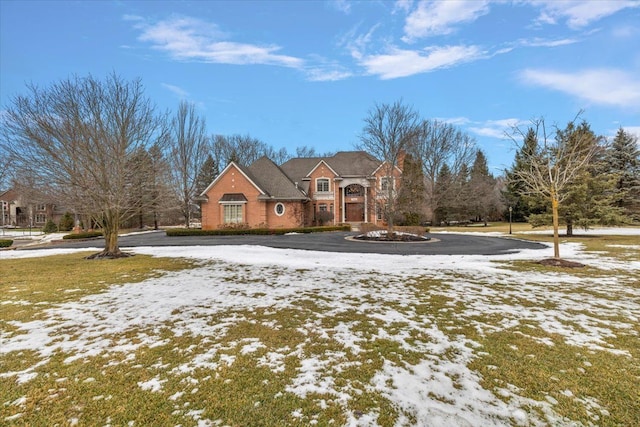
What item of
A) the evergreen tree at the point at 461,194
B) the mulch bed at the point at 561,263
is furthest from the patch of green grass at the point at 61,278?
the evergreen tree at the point at 461,194

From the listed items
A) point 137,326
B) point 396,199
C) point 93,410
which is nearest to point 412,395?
point 93,410

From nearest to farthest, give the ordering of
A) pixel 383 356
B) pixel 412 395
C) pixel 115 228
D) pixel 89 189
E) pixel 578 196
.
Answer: pixel 412 395 → pixel 383 356 → pixel 89 189 → pixel 115 228 → pixel 578 196

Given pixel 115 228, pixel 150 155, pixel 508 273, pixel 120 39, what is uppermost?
pixel 120 39

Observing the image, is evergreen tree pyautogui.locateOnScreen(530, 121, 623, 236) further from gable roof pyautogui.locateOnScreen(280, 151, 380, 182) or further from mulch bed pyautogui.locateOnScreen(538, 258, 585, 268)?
gable roof pyautogui.locateOnScreen(280, 151, 380, 182)

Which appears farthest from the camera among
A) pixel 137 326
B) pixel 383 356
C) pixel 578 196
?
pixel 578 196

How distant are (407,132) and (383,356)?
20598mm

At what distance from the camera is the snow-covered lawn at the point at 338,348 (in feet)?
9.52

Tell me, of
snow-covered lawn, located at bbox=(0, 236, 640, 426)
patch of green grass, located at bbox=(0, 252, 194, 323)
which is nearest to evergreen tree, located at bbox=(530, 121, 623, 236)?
snow-covered lawn, located at bbox=(0, 236, 640, 426)

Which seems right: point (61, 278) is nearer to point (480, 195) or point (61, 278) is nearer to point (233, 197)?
point (233, 197)

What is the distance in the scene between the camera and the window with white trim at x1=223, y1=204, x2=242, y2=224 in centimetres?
3073

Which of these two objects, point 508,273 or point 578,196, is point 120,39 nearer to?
point 508,273

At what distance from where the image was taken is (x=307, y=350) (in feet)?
13.5

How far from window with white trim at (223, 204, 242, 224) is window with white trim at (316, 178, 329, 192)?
1001cm

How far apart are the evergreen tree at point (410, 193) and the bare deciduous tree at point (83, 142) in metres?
16.9
